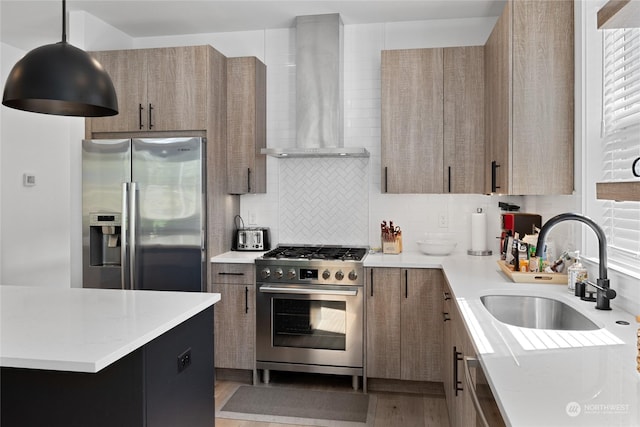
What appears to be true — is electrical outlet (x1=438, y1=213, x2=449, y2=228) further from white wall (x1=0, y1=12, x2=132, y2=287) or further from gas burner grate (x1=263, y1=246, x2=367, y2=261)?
white wall (x1=0, y1=12, x2=132, y2=287)

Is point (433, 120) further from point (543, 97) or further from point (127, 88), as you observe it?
point (127, 88)

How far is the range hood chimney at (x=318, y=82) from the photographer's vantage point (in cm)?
378

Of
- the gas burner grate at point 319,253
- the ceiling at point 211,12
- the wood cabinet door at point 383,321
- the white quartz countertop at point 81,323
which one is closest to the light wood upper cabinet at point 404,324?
the wood cabinet door at point 383,321

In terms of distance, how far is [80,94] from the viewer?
1.82 m

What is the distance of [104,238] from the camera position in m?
3.65

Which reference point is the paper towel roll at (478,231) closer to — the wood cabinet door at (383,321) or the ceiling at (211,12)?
the wood cabinet door at (383,321)

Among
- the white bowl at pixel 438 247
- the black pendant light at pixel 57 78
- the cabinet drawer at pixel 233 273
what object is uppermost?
the black pendant light at pixel 57 78

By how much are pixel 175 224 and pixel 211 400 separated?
1594mm

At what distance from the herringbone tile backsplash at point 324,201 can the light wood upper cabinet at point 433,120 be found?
16.3 inches

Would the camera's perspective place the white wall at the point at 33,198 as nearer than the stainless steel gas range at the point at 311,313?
No

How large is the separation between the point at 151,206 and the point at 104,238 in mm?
488

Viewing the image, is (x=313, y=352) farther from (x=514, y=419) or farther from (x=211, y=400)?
(x=514, y=419)

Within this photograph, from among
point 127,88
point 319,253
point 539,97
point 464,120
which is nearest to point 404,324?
point 319,253

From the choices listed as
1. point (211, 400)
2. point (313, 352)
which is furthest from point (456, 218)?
point (211, 400)
